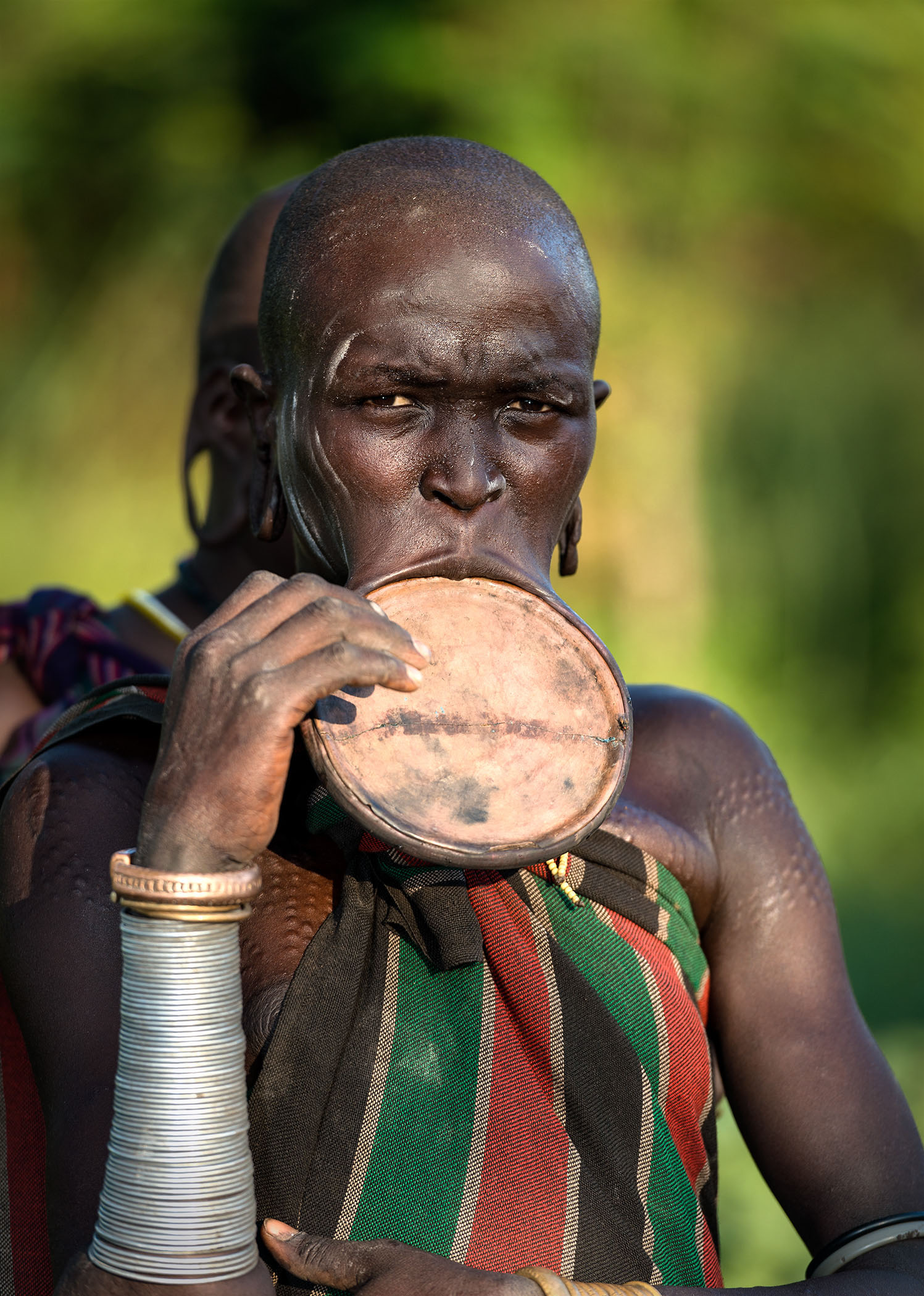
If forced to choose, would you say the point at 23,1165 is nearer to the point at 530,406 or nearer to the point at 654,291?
the point at 530,406

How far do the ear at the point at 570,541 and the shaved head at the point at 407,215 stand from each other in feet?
0.77

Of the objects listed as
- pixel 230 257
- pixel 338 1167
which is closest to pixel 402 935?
pixel 338 1167

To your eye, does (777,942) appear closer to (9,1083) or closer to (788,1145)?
(788,1145)

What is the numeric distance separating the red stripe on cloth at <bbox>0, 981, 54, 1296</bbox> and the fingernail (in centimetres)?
26

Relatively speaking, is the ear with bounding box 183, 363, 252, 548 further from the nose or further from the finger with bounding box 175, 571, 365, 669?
the finger with bounding box 175, 571, 365, 669

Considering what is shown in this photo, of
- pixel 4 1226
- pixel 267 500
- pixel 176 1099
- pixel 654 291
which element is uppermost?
pixel 654 291

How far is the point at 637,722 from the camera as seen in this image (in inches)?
90.3

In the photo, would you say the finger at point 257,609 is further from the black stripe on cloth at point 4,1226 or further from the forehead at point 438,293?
the black stripe on cloth at point 4,1226

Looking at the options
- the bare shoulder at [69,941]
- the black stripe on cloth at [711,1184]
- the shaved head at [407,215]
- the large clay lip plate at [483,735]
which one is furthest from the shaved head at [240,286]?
the black stripe on cloth at [711,1184]

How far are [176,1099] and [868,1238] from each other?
3.08ft

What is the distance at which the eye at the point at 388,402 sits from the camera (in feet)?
5.94

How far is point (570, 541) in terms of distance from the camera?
84.7 inches

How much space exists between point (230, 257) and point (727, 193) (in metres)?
4.66

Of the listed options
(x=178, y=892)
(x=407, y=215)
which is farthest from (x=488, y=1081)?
(x=407, y=215)
